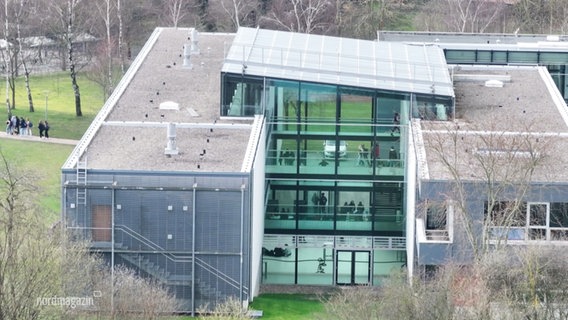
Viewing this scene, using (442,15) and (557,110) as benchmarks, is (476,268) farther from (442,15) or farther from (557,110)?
(442,15)

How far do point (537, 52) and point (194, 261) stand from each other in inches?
1209

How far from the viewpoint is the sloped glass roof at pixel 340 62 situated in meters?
79.6

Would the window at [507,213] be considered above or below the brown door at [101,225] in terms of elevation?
above

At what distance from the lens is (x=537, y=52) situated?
9638 centimetres

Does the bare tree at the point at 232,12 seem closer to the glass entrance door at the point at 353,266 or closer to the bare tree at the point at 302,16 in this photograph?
the bare tree at the point at 302,16

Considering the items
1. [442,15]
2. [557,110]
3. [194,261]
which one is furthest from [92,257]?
[442,15]

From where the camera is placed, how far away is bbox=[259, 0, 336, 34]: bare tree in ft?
393

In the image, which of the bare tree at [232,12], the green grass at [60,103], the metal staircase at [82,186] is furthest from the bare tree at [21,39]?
the metal staircase at [82,186]

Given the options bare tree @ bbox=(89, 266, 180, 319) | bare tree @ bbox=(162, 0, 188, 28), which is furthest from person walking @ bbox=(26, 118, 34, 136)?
bare tree @ bbox=(89, 266, 180, 319)

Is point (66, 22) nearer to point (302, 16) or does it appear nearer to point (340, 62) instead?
point (302, 16)

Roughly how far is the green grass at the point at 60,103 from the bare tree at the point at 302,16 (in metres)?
12.7

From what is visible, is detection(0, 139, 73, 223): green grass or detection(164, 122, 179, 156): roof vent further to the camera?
detection(0, 139, 73, 223): green grass

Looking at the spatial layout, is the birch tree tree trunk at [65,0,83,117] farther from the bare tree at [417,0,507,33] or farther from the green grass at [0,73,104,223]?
the bare tree at [417,0,507,33]

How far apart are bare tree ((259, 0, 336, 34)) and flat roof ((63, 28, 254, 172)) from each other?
90.1 feet
